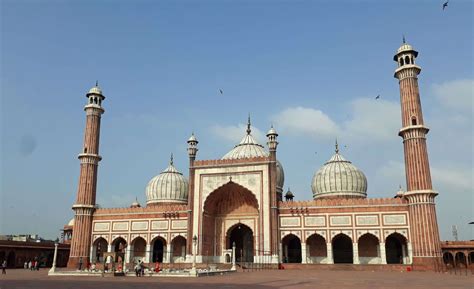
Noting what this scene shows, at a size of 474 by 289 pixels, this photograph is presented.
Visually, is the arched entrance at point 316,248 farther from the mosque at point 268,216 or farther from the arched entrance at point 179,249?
the arched entrance at point 179,249

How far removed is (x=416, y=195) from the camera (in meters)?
31.3

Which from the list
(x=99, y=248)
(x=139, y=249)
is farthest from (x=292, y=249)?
(x=99, y=248)

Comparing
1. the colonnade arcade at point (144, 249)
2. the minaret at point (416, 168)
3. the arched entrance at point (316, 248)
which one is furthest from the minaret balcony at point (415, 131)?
the colonnade arcade at point (144, 249)

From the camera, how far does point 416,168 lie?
1261 inches

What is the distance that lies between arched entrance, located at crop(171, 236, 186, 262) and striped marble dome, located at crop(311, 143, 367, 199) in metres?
13.4

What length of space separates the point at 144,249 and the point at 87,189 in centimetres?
803

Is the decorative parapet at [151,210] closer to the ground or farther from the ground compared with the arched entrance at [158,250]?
farther from the ground

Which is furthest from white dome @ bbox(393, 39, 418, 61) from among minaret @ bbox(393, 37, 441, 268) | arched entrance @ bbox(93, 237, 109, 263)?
arched entrance @ bbox(93, 237, 109, 263)

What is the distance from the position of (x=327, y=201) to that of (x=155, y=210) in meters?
15.7

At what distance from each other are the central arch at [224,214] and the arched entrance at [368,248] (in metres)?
9.08

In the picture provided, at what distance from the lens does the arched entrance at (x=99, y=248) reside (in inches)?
1569

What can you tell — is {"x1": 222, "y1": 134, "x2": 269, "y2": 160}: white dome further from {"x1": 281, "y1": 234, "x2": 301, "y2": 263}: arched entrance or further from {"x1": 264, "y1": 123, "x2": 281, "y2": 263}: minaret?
{"x1": 281, "y1": 234, "x2": 301, "y2": 263}: arched entrance

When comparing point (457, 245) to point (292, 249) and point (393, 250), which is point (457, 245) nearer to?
point (393, 250)

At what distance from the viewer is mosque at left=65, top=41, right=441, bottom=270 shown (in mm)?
32438
